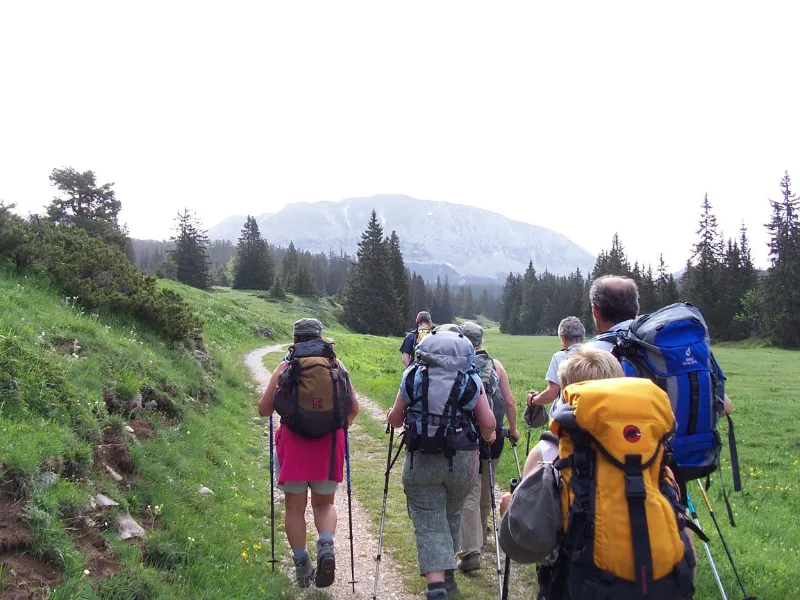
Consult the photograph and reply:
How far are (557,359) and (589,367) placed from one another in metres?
2.65

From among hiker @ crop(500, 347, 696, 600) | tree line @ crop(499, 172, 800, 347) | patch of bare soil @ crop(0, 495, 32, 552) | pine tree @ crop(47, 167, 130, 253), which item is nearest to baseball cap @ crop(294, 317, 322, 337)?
patch of bare soil @ crop(0, 495, 32, 552)

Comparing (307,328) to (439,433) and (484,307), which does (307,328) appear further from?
(484,307)

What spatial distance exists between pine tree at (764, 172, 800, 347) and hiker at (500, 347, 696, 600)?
62450mm

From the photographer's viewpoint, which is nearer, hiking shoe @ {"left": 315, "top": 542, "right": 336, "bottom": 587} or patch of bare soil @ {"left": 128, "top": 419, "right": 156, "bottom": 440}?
hiking shoe @ {"left": 315, "top": 542, "right": 336, "bottom": 587}

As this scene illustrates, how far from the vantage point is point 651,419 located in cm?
264

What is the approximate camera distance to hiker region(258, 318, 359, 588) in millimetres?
4918

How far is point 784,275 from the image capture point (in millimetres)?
55469

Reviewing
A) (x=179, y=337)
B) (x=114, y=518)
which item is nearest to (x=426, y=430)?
(x=114, y=518)

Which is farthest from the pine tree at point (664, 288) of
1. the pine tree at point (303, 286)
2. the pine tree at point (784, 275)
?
the pine tree at point (303, 286)

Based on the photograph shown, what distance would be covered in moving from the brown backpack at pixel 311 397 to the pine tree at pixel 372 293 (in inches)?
2080

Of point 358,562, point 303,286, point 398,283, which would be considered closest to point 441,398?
point 358,562

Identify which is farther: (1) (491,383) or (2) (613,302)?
(1) (491,383)

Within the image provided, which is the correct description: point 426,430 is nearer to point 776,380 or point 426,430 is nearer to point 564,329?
point 564,329

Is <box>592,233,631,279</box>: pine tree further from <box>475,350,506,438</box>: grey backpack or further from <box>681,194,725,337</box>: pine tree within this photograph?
<box>475,350,506,438</box>: grey backpack
